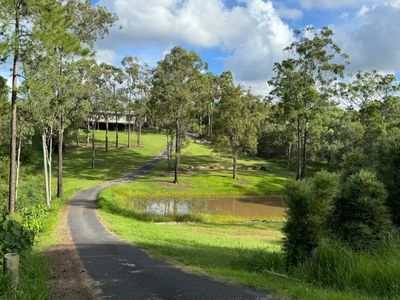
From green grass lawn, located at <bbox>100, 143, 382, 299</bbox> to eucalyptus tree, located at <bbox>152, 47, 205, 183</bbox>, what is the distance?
278 inches

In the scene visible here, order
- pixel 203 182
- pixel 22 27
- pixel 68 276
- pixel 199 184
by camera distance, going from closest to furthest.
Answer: pixel 68 276 → pixel 22 27 → pixel 199 184 → pixel 203 182

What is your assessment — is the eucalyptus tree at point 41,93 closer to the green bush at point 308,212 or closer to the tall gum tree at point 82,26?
the tall gum tree at point 82,26

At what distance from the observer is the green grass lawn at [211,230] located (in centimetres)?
1042

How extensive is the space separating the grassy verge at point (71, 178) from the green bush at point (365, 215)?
742cm

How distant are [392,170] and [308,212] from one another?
3186 mm

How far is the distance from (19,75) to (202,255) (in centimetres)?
1339

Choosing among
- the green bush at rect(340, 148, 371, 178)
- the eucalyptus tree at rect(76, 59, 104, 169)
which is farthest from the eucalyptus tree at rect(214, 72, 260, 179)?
the green bush at rect(340, 148, 371, 178)

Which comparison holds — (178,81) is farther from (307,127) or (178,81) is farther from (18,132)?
(18,132)

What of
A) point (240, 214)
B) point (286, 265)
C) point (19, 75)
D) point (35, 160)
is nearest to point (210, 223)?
point (240, 214)

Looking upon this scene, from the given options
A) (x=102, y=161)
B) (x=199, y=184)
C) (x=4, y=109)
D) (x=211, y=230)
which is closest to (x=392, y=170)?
(x=211, y=230)

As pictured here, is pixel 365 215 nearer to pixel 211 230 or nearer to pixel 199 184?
pixel 211 230

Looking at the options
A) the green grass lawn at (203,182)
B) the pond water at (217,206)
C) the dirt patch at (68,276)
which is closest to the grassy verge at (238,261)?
the dirt patch at (68,276)

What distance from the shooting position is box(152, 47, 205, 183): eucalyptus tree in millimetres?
51094

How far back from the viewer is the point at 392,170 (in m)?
12.9
